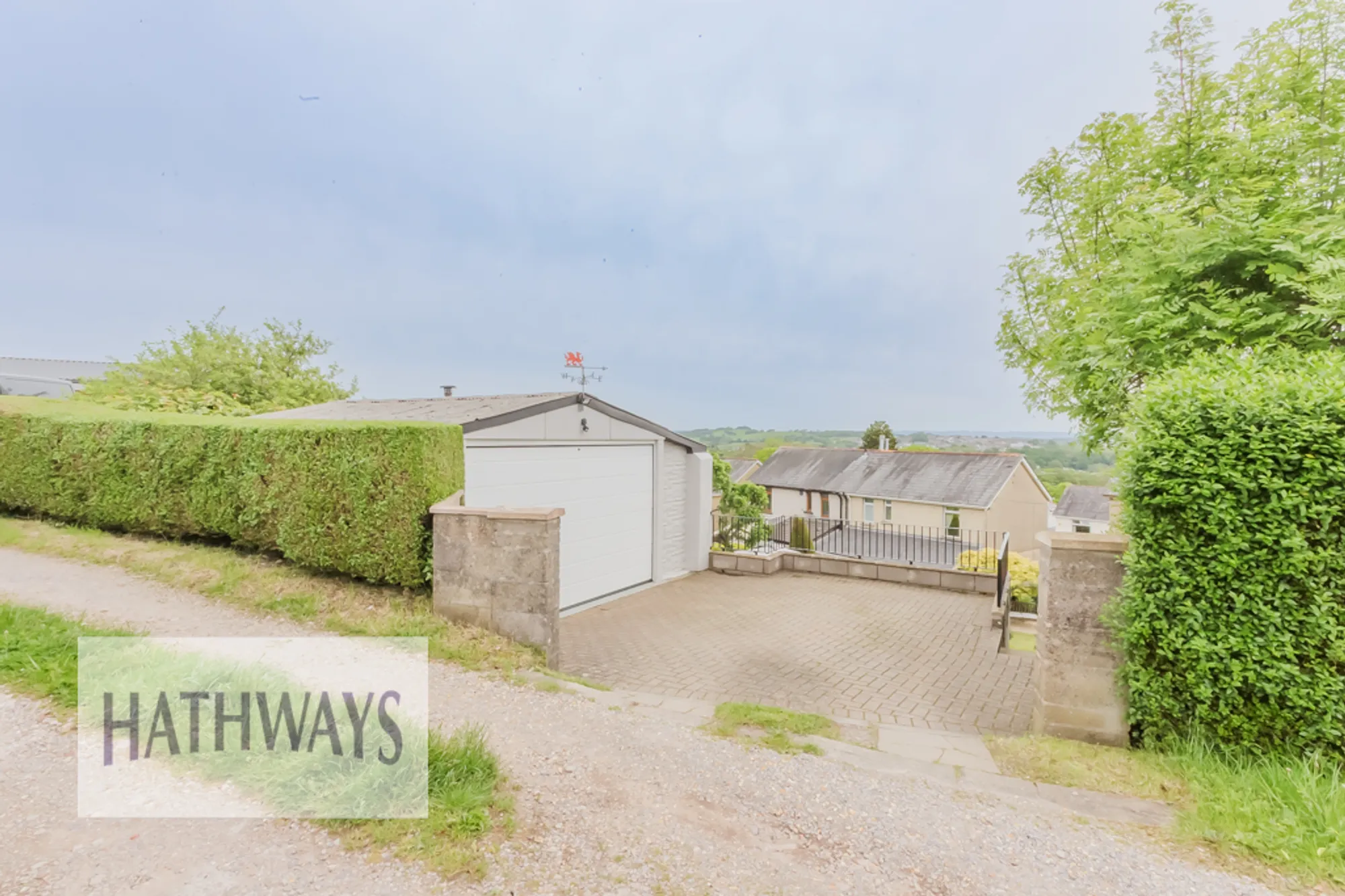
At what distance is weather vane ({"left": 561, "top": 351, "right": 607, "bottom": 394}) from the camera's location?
9.09m

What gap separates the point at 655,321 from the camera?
31.7 metres

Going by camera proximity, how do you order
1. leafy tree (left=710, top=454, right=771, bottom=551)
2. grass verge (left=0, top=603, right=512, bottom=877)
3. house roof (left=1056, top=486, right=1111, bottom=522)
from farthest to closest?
house roof (left=1056, top=486, right=1111, bottom=522) → leafy tree (left=710, top=454, right=771, bottom=551) → grass verge (left=0, top=603, right=512, bottom=877)

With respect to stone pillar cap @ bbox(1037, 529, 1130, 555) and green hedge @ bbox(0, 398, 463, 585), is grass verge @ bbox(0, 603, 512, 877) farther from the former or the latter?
stone pillar cap @ bbox(1037, 529, 1130, 555)

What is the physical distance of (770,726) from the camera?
395 cm

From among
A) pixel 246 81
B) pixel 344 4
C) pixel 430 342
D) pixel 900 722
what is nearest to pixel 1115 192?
pixel 900 722

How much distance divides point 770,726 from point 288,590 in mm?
5202

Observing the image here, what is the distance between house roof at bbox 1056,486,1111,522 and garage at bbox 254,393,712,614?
4339cm

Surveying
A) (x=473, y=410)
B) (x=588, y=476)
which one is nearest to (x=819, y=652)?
(x=588, y=476)

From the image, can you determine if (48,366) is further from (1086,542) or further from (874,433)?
(874,433)

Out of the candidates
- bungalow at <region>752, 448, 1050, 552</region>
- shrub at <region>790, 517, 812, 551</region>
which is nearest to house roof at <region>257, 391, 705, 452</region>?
shrub at <region>790, 517, 812, 551</region>

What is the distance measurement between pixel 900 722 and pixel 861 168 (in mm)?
18578

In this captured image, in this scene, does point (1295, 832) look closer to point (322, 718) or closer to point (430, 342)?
point (322, 718)

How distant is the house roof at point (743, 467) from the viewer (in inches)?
1590

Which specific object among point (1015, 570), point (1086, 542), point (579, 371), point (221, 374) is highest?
point (221, 374)
